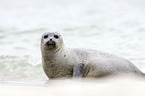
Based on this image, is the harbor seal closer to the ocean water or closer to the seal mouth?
the seal mouth

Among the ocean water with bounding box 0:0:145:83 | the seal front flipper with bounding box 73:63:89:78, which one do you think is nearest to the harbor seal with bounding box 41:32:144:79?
the seal front flipper with bounding box 73:63:89:78

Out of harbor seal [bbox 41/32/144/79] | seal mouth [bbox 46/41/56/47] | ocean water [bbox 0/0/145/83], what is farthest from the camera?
ocean water [bbox 0/0/145/83]

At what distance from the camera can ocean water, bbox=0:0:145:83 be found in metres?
7.18

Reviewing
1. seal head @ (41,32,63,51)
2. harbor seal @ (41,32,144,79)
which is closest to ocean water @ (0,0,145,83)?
harbor seal @ (41,32,144,79)

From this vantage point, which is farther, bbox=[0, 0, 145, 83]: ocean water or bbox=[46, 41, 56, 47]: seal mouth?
bbox=[0, 0, 145, 83]: ocean water

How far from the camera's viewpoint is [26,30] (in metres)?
12.1

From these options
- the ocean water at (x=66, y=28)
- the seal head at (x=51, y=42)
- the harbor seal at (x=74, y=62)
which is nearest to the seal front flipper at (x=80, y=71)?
the harbor seal at (x=74, y=62)

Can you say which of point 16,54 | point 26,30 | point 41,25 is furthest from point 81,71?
point 41,25

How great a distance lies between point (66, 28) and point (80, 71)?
7501 millimetres

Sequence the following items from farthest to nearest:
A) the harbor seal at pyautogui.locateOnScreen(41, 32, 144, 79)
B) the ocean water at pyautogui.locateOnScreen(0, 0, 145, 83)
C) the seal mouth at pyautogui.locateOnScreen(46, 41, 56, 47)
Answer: the ocean water at pyautogui.locateOnScreen(0, 0, 145, 83) → the harbor seal at pyautogui.locateOnScreen(41, 32, 144, 79) → the seal mouth at pyautogui.locateOnScreen(46, 41, 56, 47)

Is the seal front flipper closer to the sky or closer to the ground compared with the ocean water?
closer to the ground

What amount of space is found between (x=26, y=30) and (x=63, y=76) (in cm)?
769

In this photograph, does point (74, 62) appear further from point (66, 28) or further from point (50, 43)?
point (66, 28)

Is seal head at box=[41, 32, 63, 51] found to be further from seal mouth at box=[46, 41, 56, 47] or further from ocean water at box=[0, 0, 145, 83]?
ocean water at box=[0, 0, 145, 83]
